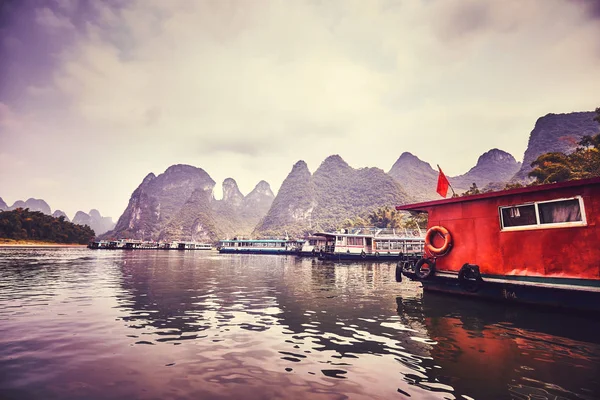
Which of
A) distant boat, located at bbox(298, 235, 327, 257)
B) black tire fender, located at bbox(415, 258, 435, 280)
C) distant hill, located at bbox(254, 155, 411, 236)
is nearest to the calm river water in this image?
black tire fender, located at bbox(415, 258, 435, 280)

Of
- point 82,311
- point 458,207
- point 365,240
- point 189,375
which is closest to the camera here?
point 189,375

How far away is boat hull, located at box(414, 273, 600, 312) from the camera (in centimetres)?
862

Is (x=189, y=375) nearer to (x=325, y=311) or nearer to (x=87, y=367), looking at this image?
(x=87, y=367)

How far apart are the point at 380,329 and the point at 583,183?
738 centimetres

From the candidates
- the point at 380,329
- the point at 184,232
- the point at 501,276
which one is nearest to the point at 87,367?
the point at 380,329

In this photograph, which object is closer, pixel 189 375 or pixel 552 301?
pixel 189 375

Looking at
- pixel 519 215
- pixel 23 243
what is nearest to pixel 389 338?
pixel 519 215

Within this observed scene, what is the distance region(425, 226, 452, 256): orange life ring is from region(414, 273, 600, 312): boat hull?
0.99m

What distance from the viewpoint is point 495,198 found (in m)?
11.3

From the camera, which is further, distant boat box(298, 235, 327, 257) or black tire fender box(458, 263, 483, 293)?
distant boat box(298, 235, 327, 257)

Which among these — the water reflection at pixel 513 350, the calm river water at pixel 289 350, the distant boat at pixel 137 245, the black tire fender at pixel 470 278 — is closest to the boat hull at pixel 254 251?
the distant boat at pixel 137 245

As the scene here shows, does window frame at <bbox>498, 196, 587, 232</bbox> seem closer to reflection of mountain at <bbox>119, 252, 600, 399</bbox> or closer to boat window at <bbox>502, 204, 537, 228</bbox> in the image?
boat window at <bbox>502, 204, 537, 228</bbox>

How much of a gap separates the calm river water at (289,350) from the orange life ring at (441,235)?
238 cm

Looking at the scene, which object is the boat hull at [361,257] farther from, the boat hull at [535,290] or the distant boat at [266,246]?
the boat hull at [535,290]
